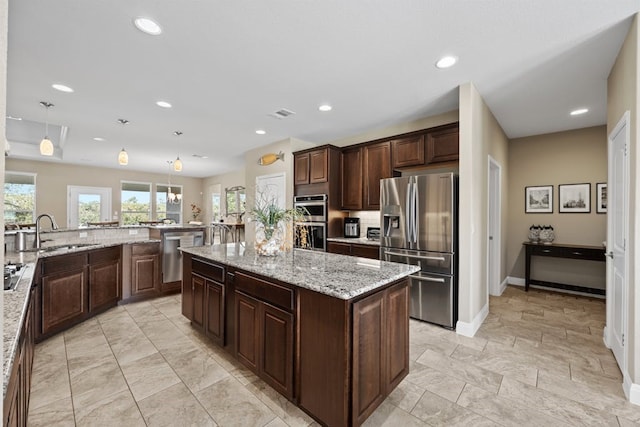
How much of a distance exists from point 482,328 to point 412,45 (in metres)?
3.04

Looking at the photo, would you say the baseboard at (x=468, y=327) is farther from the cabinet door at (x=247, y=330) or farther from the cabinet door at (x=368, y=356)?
the cabinet door at (x=247, y=330)

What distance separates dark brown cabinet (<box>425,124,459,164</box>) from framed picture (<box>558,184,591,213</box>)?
270 centimetres

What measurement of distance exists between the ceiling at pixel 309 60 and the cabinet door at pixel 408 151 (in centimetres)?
38

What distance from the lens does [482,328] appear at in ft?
10.4

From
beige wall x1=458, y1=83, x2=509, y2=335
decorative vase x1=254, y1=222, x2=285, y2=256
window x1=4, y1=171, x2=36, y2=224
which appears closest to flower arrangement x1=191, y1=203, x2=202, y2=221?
window x1=4, y1=171, x2=36, y2=224

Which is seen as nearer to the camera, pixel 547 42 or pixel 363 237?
pixel 547 42

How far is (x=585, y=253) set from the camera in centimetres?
410

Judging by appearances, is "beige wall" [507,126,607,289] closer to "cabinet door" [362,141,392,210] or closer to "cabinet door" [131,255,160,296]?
"cabinet door" [362,141,392,210]

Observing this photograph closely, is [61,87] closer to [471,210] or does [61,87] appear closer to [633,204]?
[471,210]

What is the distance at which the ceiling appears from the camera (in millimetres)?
1921

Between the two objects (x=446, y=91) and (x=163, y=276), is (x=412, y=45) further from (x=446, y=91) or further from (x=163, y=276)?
(x=163, y=276)

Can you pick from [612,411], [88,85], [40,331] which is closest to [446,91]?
[612,411]

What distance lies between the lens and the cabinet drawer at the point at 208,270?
246cm

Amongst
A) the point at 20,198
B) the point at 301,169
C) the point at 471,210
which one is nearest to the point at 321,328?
the point at 471,210
